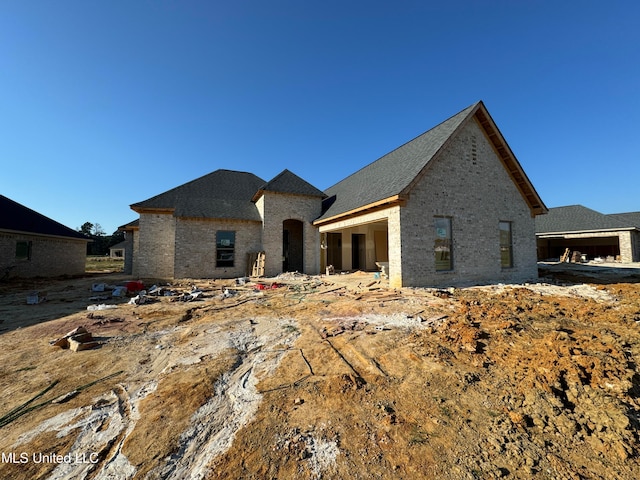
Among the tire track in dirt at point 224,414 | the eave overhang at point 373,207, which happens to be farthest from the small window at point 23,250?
the tire track in dirt at point 224,414

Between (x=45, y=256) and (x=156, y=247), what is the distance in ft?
31.2

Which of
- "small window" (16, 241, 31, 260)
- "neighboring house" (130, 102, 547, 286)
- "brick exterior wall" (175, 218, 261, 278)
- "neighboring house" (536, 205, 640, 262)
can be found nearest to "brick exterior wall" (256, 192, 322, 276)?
"neighboring house" (130, 102, 547, 286)

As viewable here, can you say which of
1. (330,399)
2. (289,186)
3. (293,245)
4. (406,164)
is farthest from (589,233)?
(330,399)

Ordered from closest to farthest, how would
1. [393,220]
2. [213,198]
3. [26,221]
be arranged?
[393,220]
[26,221]
[213,198]

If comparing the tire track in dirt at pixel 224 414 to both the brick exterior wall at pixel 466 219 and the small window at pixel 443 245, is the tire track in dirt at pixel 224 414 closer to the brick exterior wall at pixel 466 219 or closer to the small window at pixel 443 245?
the brick exterior wall at pixel 466 219

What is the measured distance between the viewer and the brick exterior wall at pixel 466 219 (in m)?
10.7

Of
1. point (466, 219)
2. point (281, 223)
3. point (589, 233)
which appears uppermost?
point (281, 223)

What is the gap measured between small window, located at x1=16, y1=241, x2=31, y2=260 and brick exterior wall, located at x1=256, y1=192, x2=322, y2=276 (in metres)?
15.5

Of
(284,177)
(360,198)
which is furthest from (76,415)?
(284,177)

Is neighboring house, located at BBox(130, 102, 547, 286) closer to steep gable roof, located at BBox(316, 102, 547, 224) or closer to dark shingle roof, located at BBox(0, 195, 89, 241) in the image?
steep gable roof, located at BBox(316, 102, 547, 224)

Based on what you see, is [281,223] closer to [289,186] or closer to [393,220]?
[289,186]

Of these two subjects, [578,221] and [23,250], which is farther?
[578,221]

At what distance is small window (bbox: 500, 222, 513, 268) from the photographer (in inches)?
522

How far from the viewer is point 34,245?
17.6 metres
